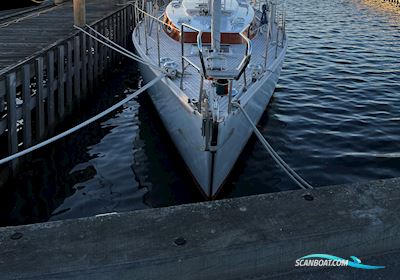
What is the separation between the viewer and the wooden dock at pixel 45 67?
8406mm

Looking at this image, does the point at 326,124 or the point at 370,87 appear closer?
the point at 326,124

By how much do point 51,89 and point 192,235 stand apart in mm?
7411

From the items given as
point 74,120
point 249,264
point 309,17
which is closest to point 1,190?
point 74,120

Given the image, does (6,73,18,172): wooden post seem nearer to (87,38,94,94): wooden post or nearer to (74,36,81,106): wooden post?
(74,36,81,106): wooden post

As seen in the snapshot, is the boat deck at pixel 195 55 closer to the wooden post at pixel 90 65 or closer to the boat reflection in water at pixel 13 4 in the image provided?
the wooden post at pixel 90 65

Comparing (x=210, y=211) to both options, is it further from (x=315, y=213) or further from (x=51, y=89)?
(x=51, y=89)

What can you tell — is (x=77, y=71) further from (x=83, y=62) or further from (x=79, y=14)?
(x=79, y=14)

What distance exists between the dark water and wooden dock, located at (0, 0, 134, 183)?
22.2 inches

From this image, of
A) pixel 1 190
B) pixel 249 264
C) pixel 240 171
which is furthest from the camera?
pixel 240 171

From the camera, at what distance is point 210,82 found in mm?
7809

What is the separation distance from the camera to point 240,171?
28.6 feet

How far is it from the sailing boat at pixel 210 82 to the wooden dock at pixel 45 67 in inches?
67.0

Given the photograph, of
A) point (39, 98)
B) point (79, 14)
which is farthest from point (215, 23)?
point (79, 14)

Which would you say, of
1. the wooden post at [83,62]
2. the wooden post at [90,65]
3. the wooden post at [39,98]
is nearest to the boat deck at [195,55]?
the wooden post at [90,65]
